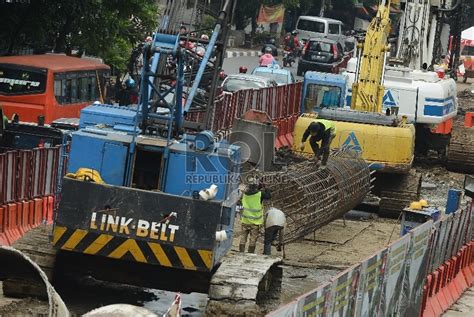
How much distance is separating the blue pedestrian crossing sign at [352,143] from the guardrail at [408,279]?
5542 millimetres

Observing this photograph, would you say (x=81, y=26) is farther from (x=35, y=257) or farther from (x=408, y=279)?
(x=408, y=279)

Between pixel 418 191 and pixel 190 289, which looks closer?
pixel 190 289

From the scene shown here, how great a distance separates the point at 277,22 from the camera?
74.7 m

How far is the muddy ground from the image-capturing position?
51.3ft

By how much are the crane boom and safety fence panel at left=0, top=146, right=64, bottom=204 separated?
36.4 feet

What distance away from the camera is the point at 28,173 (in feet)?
62.5

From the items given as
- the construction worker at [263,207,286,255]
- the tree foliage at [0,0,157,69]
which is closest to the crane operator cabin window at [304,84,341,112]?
the tree foliage at [0,0,157,69]

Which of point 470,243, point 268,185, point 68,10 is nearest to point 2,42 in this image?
point 68,10

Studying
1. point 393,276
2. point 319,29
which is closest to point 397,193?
point 393,276

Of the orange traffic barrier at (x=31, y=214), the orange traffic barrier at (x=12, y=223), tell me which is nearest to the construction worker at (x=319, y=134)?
the orange traffic barrier at (x=31, y=214)

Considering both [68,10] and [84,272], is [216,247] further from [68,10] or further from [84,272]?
[68,10]

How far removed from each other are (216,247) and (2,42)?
20.3 metres

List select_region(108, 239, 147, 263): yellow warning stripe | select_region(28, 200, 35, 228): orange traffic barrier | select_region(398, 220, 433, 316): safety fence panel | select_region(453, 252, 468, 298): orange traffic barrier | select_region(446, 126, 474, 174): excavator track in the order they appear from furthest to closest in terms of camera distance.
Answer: select_region(446, 126, 474, 174): excavator track → select_region(453, 252, 468, 298): orange traffic barrier → select_region(28, 200, 35, 228): orange traffic barrier → select_region(398, 220, 433, 316): safety fence panel → select_region(108, 239, 147, 263): yellow warning stripe

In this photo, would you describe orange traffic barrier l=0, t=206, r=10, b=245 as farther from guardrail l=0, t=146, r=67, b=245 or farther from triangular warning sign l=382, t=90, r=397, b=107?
triangular warning sign l=382, t=90, r=397, b=107
